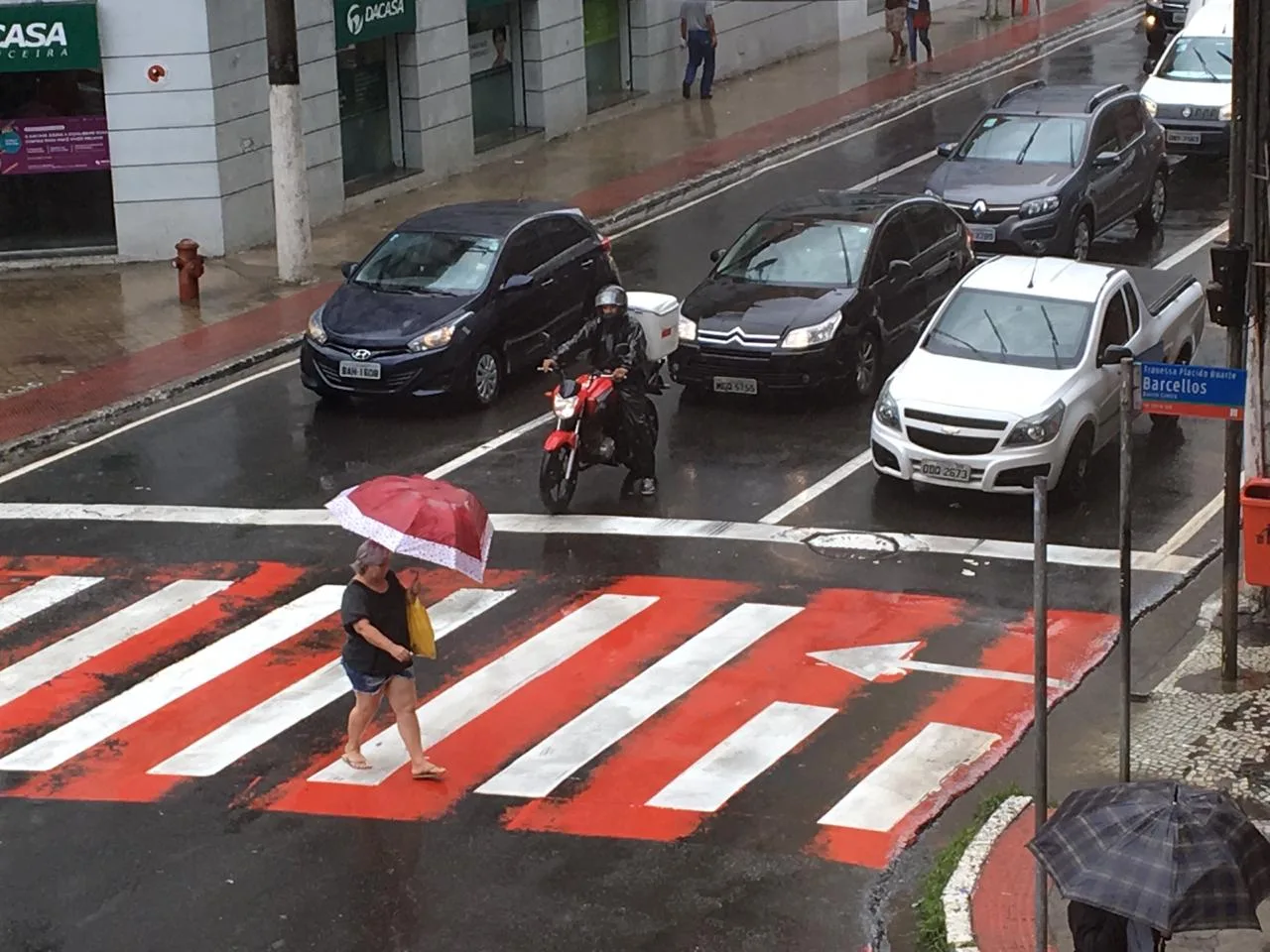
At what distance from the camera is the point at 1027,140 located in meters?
25.1

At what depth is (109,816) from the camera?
11922 mm

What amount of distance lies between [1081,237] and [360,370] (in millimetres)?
9325

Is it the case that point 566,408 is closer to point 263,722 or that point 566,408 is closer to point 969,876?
point 263,722

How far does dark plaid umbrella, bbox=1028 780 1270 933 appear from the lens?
7.56m

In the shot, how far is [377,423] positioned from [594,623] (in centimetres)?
572

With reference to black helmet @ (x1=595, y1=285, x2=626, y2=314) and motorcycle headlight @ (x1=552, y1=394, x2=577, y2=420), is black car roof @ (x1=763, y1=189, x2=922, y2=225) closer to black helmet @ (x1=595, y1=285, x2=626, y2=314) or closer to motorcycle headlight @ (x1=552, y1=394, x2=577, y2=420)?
black helmet @ (x1=595, y1=285, x2=626, y2=314)

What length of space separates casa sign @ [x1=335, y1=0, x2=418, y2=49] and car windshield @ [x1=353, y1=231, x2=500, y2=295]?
7.78 metres

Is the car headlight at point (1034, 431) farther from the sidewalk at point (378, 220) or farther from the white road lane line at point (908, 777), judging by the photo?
the sidewalk at point (378, 220)

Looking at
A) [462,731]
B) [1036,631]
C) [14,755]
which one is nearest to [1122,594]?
[1036,631]

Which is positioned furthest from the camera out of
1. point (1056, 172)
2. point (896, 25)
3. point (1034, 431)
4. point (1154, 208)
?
point (896, 25)

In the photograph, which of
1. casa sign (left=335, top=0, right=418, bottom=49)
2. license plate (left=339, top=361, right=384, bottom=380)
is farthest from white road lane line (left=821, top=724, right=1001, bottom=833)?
casa sign (left=335, top=0, right=418, bottom=49)

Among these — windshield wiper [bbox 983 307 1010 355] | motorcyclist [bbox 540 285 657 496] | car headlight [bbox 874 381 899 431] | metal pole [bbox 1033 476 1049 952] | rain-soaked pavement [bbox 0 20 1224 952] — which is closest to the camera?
metal pole [bbox 1033 476 1049 952]

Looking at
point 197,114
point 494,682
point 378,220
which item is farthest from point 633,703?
point 378,220

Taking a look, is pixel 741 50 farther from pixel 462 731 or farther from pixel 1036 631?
pixel 1036 631
